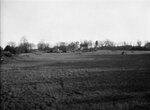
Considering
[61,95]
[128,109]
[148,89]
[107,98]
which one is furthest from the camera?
[148,89]

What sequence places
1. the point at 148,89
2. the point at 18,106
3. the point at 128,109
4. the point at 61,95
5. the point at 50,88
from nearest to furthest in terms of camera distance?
the point at 128,109 → the point at 18,106 → the point at 61,95 → the point at 148,89 → the point at 50,88

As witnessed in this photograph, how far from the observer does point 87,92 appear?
602cm

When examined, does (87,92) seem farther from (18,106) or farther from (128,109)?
(18,106)

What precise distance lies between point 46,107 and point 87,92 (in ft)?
7.70

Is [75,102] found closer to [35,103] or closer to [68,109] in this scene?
[68,109]

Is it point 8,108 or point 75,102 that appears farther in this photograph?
point 75,102

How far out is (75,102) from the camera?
4.93 m

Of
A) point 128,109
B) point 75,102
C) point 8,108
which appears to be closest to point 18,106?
point 8,108

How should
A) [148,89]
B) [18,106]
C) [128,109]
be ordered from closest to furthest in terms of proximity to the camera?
[128,109]
[18,106]
[148,89]

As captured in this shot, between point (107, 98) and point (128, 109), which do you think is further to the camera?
point (107, 98)

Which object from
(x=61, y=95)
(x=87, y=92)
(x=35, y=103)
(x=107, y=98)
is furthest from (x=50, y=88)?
(x=107, y=98)

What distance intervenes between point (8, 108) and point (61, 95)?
7.69ft

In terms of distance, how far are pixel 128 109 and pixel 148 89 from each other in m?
2.68

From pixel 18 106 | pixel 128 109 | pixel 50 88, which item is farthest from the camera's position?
pixel 50 88
